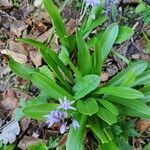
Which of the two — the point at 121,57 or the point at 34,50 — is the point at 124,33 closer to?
the point at 121,57

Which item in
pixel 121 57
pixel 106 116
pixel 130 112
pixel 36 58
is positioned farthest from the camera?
pixel 36 58

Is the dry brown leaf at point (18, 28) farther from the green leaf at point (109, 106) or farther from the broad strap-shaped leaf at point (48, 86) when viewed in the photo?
the green leaf at point (109, 106)

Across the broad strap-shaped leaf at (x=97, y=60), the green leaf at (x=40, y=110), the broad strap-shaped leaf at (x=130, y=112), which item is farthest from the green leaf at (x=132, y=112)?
the green leaf at (x=40, y=110)

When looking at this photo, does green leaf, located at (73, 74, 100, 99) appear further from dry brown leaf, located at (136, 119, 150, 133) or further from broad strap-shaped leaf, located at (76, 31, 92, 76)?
dry brown leaf, located at (136, 119, 150, 133)

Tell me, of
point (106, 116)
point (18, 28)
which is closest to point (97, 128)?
point (106, 116)

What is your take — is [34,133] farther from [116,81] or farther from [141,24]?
[141,24]

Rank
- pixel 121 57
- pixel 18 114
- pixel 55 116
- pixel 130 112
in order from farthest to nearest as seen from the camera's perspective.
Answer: pixel 121 57, pixel 18 114, pixel 130 112, pixel 55 116

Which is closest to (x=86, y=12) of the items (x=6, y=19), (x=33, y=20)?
(x=33, y=20)
